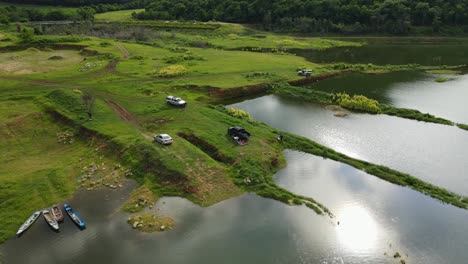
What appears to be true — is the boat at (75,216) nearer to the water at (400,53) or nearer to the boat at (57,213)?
the boat at (57,213)

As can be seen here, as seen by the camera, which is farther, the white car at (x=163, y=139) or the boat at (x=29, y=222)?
the white car at (x=163, y=139)

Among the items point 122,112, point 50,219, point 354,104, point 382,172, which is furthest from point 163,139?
point 354,104

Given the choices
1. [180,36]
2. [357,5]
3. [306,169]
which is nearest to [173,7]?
[180,36]

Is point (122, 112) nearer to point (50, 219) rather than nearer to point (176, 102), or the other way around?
point (176, 102)

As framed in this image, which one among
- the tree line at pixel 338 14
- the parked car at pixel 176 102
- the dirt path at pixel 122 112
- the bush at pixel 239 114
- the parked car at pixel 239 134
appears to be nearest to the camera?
the parked car at pixel 239 134

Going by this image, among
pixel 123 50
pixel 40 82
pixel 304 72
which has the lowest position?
pixel 40 82

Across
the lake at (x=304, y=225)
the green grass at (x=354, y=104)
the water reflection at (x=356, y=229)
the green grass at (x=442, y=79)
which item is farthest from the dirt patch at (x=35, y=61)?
the green grass at (x=442, y=79)

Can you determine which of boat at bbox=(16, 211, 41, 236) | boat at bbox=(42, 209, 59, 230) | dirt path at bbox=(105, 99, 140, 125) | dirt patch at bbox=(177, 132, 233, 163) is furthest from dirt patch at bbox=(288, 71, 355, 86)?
boat at bbox=(16, 211, 41, 236)
